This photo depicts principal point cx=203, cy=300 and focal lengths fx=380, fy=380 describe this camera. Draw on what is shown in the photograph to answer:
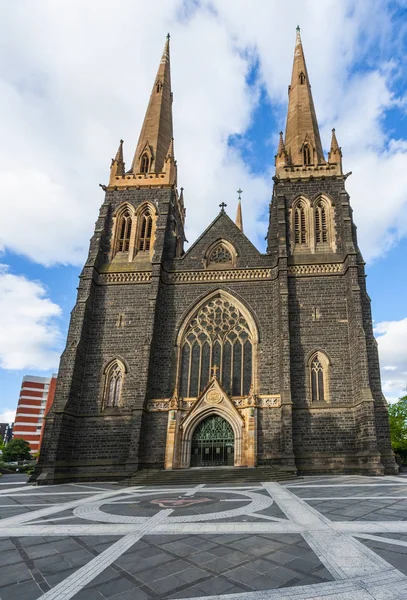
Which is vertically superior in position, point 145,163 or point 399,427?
point 145,163

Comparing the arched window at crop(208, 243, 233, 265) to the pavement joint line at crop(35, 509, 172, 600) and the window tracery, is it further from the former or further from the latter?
the pavement joint line at crop(35, 509, 172, 600)

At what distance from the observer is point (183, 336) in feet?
72.7

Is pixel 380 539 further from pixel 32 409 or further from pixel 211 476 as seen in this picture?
pixel 32 409

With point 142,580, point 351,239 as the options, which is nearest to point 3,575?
point 142,580

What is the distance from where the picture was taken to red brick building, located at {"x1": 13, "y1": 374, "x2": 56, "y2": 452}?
79.3 metres

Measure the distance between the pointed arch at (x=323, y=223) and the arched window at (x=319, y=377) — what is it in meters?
7.02

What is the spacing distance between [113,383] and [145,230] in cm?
1040

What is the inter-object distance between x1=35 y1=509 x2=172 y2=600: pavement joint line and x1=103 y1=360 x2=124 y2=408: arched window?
50.3 feet

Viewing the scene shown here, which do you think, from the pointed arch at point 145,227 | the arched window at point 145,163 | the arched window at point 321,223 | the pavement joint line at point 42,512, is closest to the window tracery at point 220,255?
the pointed arch at point 145,227

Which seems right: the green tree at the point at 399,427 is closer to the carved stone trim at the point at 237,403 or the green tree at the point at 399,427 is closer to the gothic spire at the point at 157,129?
the carved stone trim at the point at 237,403

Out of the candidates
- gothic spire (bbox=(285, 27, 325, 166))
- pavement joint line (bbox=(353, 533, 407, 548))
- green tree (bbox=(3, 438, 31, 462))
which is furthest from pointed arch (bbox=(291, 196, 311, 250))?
green tree (bbox=(3, 438, 31, 462))

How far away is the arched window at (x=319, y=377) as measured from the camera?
64.8 ft

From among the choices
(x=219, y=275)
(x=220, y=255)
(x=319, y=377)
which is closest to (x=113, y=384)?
(x=219, y=275)

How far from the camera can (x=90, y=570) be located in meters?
4.17
